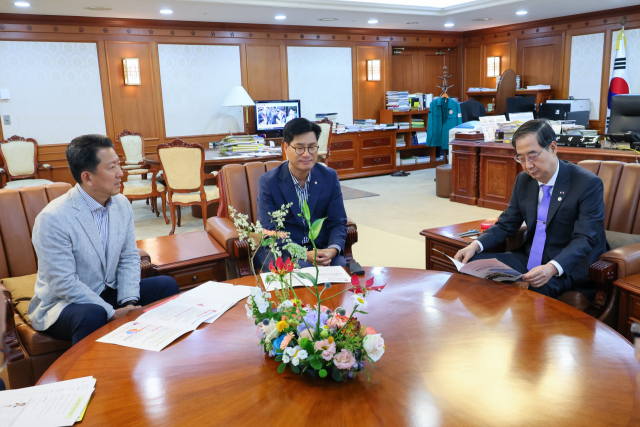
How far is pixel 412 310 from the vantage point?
1.84 metres

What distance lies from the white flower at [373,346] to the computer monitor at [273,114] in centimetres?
692

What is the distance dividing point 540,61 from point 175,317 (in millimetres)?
8529

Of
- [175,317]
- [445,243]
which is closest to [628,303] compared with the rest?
[445,243]

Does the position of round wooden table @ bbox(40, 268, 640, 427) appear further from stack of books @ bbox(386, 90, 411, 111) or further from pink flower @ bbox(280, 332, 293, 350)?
stack of books @ bbox(386, 90, 411, 111)

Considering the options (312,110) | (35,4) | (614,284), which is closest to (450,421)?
(614,284)

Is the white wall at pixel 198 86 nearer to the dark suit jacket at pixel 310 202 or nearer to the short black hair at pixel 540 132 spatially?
the dark suit jacket at pixel 310 202

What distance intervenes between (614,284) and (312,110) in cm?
704

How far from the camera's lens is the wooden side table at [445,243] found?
2.95 metres

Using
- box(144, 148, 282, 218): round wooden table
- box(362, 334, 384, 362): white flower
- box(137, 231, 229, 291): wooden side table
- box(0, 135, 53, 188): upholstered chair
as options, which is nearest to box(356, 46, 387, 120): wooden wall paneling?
box(144, 148, 282, 218): round wooden table

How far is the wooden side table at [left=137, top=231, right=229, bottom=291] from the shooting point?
2.90 m

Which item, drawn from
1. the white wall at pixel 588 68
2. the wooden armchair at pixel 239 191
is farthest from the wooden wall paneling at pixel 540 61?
the wooden armchair at pixel 239 191

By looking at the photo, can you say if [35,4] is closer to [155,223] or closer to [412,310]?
[155,223]

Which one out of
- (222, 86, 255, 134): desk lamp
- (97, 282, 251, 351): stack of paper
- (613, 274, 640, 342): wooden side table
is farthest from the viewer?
(222, 86, 255, 134): desk lamp

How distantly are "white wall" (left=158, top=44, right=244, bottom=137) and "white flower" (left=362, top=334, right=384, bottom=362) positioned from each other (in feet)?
22.9
